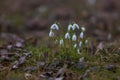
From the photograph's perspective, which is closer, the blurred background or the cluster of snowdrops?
the cluster of snowdrops

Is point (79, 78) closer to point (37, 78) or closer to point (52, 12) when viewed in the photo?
point (37, 78)

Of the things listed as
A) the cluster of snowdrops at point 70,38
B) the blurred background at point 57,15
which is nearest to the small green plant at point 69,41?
the cluster of snowdrops at point 70,38

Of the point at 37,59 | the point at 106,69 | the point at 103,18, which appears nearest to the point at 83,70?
the point at 106,69

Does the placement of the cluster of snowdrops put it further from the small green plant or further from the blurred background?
the blurred background

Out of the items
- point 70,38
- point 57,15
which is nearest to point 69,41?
point 70,38

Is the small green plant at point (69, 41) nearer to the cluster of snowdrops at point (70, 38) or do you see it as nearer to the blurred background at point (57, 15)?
the cluster of snowdrops at point (70, 38)

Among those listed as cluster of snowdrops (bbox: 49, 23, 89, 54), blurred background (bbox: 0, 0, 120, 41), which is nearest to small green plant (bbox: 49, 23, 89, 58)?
cluster of snowdrops (bbox: 49, 23, 89, 54)
